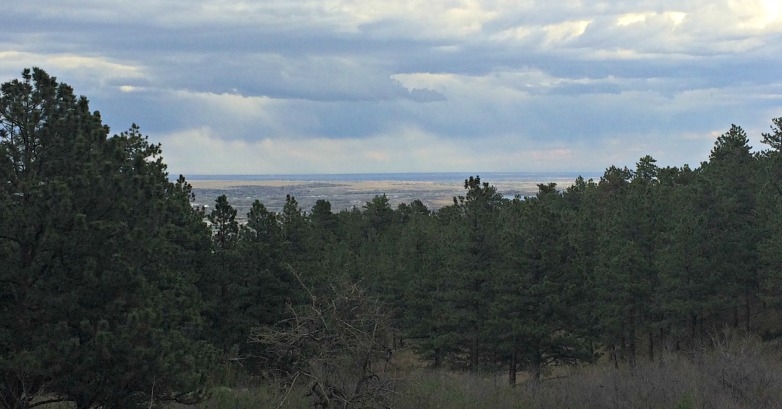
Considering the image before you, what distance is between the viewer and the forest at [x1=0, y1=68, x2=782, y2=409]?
9898mm

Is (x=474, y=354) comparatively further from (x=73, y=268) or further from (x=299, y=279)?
(x=73, y=268)

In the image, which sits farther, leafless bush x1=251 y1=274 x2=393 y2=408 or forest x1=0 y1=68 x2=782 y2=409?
leafless bush x1=251 y1=274 x2=393 y2=408

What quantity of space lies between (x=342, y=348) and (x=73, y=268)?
4.26 m

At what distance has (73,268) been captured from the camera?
10.0 metres

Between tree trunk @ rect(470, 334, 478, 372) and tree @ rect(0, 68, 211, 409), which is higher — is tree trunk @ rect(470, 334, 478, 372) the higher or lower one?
the lower one

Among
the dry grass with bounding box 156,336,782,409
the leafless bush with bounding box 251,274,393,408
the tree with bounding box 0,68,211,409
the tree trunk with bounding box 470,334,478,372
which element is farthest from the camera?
the tree trunk with bounding box 470,334,478,372

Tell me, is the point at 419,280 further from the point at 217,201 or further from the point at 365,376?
the point at 365,376

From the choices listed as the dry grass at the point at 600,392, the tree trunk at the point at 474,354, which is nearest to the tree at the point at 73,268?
the dry grass at the point at 600,392

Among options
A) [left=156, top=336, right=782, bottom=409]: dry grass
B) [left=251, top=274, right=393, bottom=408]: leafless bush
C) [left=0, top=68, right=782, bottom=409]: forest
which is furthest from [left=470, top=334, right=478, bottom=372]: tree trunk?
[left=251, top=274, right=393, bottom=408]: leafless bush

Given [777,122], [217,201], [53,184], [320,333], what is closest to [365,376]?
[320,333]

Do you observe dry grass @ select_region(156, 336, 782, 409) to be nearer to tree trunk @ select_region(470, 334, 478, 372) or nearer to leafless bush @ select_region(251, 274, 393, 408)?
leafless bush @ select_region(251, 274, 393, 408)

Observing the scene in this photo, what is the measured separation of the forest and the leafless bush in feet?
0.14

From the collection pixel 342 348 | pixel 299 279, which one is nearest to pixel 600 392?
pixel 342 348

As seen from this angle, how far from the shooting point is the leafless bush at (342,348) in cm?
1112
